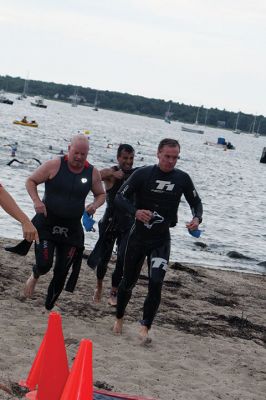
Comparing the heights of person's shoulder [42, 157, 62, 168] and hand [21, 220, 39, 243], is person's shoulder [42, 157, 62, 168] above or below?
above

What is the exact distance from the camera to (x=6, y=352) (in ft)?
22.0

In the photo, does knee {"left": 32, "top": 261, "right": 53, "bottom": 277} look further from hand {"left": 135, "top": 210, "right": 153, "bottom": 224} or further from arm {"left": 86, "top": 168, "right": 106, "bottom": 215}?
hand {"left": 135, "top": 210, "right": 153, "bottom": 224}

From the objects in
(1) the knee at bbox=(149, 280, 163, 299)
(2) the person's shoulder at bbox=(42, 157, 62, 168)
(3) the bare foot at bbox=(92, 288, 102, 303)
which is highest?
(2) the person's shoulder at bbox=(42, 157, 62, 168)

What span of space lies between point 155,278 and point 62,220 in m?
1.24

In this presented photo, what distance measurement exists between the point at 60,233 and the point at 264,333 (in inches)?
119

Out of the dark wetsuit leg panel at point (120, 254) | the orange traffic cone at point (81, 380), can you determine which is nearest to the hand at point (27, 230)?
the orange traffic cone at point (81, 380)

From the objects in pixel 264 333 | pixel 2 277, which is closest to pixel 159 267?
pixel 264 333

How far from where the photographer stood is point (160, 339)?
26.6 feet

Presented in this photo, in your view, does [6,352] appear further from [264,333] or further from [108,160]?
[108,160]

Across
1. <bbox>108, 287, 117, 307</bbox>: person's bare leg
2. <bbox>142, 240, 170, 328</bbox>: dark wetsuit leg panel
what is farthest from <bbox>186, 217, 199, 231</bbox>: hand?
<bbox>108, 287, 117, 307</bbox>: person's bare leg

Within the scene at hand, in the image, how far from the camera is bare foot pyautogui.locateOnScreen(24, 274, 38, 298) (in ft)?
28.8

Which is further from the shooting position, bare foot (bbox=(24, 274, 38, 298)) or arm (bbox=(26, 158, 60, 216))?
bare foot (bbox=(24, 274, 38, 298))

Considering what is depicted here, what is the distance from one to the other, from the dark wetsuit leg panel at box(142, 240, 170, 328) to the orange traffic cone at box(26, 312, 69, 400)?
2.28m

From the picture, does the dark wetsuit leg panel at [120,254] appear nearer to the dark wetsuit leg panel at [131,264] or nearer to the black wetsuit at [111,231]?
the black wetsuit at [111,231]
